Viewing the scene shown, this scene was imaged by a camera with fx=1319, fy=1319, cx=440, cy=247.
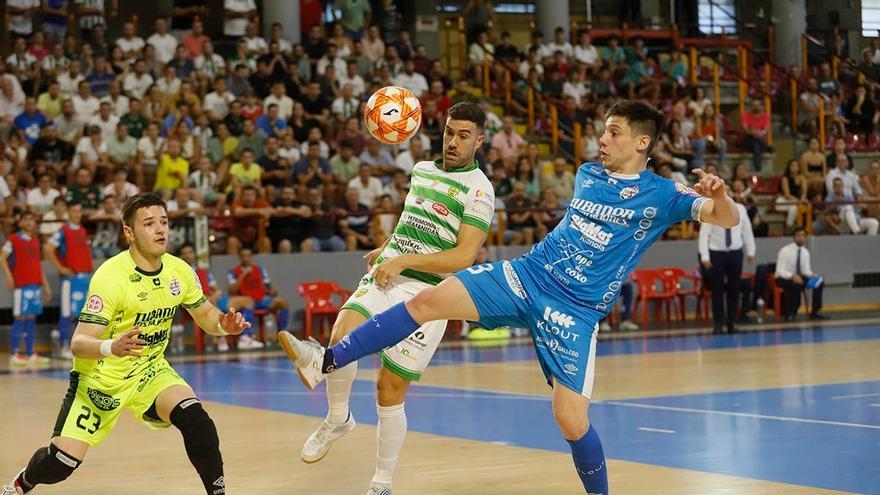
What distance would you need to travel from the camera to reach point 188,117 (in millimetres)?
20469

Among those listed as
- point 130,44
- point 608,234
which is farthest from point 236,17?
point 608,234

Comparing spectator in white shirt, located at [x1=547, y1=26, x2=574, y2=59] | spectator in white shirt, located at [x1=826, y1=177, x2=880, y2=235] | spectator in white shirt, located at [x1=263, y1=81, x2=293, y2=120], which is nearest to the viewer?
spectator in white shirt, located at [x1=263, y1=81, x2=293, y2=120]

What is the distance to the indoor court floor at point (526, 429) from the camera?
7.99m

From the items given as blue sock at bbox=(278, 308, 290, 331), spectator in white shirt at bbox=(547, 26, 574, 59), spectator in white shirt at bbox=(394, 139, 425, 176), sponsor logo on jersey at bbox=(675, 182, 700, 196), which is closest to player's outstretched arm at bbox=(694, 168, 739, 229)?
sponsor logo on jersey at bbox=(675, 182, 700, 196)

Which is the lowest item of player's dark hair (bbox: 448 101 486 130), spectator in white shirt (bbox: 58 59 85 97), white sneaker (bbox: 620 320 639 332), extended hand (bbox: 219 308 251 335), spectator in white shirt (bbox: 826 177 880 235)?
white sneaker (bbox: 620 320 639 332)

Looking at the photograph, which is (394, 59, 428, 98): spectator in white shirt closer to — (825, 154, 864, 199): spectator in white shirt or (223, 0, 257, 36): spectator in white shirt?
(223, 0, 257, 36): spectator in white shirt

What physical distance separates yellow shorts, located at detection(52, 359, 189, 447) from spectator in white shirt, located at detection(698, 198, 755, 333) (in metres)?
13.6

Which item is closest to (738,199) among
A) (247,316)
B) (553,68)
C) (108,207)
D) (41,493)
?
(553,68)

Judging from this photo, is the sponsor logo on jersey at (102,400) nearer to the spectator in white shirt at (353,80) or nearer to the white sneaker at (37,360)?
the white sneaker at (37,360)

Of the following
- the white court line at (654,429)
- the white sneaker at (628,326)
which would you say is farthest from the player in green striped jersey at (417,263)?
the white sneaker at (628,326)

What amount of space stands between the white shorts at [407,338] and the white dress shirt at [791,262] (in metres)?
15.9

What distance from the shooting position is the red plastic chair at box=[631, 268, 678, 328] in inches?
859

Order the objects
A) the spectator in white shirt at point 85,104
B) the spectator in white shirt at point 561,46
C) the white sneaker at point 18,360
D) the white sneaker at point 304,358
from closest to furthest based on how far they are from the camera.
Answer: the white sneaker at point 304,358
the white sneaker at point 18,360
the spectator in white shirt at point 85,104
the spectator in white shirt at point 561,46

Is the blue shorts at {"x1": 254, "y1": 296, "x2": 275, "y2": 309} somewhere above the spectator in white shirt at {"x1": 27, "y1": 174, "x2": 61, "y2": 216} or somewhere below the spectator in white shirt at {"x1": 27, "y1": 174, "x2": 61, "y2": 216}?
below
